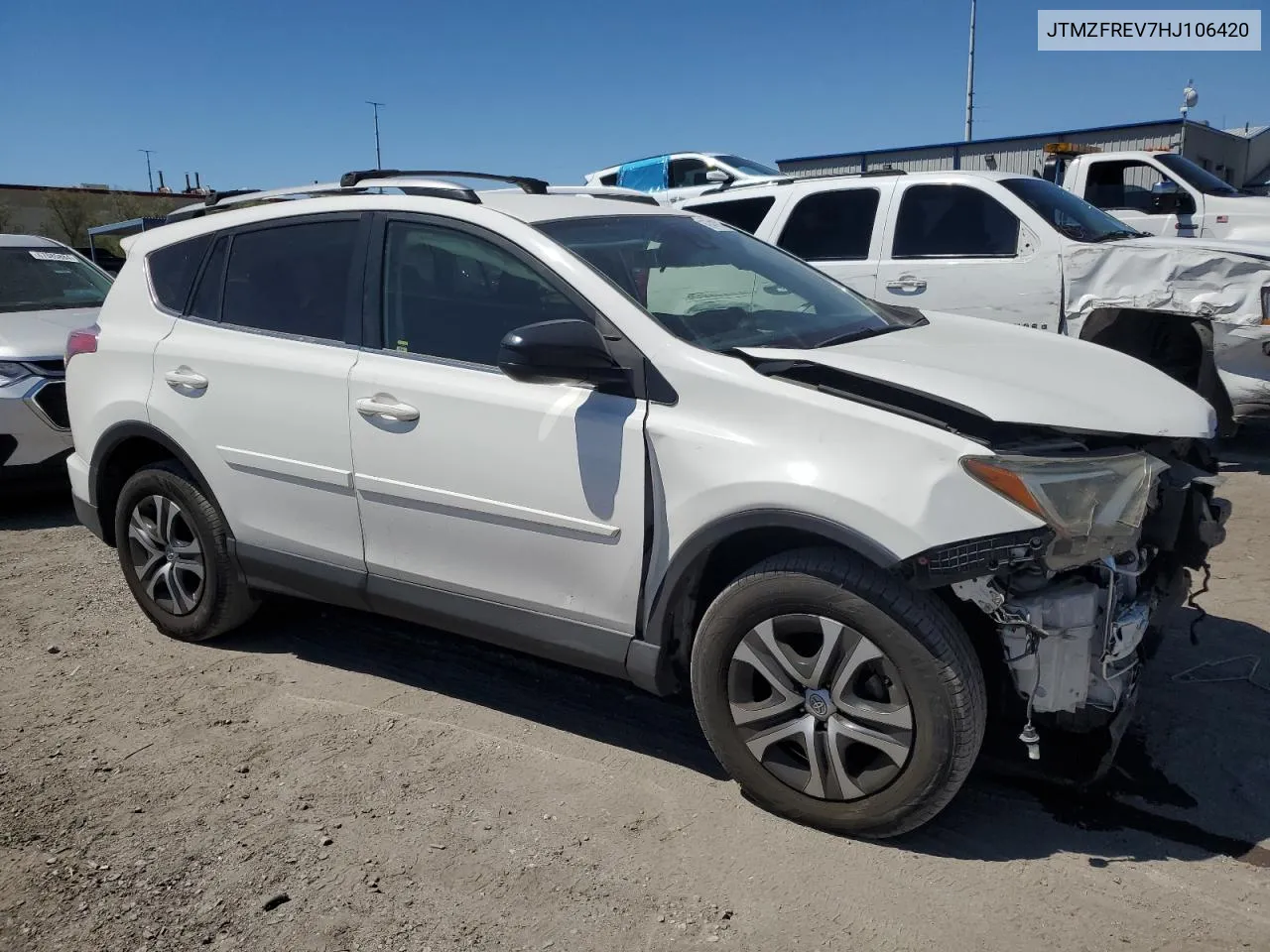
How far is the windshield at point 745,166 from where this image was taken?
1420cm

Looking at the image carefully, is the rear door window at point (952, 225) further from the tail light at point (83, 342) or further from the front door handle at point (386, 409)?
the tail light at point (83, 342)

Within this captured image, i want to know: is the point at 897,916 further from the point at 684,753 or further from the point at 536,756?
the point at 536,756

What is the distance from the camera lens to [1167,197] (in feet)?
35.9

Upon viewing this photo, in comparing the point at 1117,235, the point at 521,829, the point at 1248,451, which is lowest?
the point at 1248,451

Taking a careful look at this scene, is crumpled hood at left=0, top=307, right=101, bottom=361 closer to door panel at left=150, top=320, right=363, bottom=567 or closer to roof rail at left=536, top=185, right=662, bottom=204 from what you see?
door panel at left=150, top=320, right=363, bottom=567

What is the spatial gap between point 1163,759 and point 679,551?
1.76 metres

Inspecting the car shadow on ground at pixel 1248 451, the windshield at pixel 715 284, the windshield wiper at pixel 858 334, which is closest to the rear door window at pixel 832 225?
the car shadow on ground at pixel 1248 451

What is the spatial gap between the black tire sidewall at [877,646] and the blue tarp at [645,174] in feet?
41.3

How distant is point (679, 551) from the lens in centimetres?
308

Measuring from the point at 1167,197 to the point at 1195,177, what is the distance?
1.71 feet

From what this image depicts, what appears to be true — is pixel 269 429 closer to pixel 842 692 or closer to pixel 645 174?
pixel 842 692

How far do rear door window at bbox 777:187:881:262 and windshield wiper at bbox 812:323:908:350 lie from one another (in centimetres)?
413

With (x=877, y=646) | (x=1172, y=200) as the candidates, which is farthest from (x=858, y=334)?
(x=1172, y=200)

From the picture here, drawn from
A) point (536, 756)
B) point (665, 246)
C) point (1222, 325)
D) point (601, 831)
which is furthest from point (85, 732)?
point (1222, 325)
